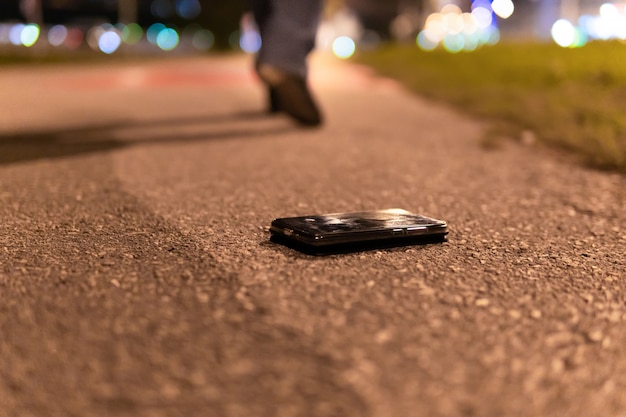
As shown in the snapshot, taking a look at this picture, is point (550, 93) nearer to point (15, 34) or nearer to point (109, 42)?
point (109, 42)

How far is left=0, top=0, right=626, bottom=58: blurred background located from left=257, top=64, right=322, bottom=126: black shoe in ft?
21.4

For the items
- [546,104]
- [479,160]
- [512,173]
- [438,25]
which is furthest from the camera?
[438,25]

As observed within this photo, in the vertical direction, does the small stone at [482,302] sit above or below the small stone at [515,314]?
below

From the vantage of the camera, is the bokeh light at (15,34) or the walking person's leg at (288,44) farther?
the bokeh light at (15,34)

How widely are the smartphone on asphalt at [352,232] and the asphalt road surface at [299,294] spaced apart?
0.05 metres

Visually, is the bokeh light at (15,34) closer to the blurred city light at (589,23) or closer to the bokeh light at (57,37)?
the bokeh light at (57,37)

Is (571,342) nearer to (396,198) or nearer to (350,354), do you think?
(350,354)

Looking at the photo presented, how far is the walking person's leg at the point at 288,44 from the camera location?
5027 mm

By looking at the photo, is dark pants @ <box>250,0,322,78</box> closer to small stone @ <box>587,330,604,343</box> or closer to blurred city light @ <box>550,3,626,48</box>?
small stone @ <box>587,330,604,343</box>

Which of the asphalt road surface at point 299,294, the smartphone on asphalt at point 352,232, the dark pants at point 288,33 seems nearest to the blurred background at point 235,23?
the dark pants at point 288,33

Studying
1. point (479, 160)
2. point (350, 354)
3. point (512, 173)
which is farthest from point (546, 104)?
point (350, 354)

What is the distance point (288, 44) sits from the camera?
504cm

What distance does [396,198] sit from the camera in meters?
2.96

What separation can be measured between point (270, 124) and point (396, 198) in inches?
109
